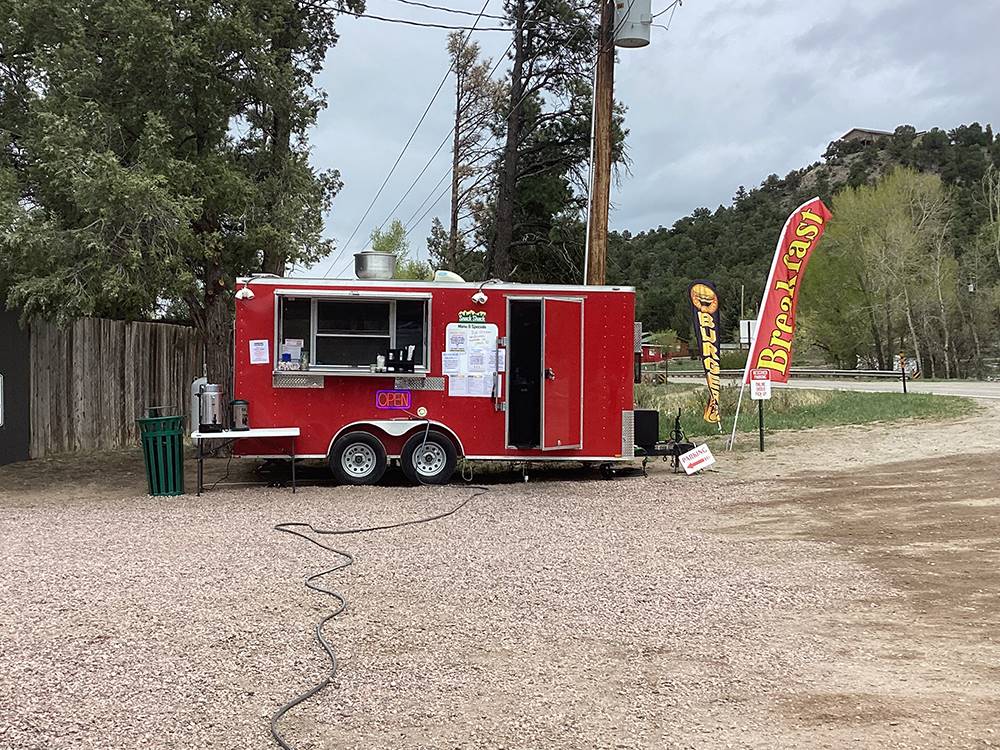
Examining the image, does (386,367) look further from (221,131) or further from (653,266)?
(653,266)

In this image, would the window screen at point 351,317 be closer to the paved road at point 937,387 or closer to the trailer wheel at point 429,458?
the trailer wheel at point 429,458

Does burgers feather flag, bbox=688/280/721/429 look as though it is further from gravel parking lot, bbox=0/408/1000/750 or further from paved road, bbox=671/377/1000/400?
paved road, bbox=671/377/1000/400

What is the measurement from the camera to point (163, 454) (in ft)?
34.4

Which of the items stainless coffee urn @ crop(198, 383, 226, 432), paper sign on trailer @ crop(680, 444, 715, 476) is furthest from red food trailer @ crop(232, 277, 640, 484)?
paper sign on trailer @ crop(680, 444, 715, 476)

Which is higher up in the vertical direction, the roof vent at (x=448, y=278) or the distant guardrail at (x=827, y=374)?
the roof vent at (x=448, y=278)

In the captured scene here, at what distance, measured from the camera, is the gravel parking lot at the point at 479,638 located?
3842 mm

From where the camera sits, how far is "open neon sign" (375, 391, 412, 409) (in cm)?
1110

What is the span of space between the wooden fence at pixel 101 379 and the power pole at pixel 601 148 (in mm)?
8206

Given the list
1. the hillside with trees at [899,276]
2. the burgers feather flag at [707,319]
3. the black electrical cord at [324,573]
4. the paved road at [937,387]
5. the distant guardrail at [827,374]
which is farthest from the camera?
the hillside with trees at [899,276]

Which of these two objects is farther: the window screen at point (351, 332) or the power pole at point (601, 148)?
the power pole at point (601, 148)

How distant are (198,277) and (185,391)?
426cm

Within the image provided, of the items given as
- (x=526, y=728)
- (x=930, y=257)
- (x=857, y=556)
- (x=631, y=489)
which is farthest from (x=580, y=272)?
(x=930, y=257)

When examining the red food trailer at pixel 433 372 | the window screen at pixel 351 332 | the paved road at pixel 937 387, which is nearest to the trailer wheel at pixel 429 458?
the red food trailer at pixel 433 372

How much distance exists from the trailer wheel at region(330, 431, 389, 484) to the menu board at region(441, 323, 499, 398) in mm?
1181
